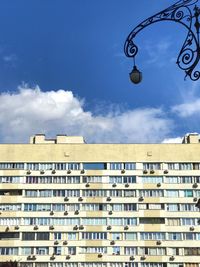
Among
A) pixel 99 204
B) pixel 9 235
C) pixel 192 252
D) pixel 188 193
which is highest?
pixel 188 193

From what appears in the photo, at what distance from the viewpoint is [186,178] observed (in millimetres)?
72875

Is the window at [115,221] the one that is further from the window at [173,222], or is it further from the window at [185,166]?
the window at [185,166]

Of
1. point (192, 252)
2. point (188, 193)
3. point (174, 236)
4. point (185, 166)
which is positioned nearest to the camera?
point (192, 252)

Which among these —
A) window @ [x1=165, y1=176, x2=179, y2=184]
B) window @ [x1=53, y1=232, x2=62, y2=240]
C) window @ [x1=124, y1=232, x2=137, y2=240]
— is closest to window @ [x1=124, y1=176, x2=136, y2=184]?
window @ [x1=165, y1=176, x2=179, y2=184]

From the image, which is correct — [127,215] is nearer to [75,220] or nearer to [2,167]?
[75,220]

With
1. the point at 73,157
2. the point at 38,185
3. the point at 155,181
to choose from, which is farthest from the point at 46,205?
the point at 155,181

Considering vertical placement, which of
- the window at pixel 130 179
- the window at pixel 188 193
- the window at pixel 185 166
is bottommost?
the window at pixel 188 193

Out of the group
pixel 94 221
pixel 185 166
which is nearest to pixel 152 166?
pixel 185 166

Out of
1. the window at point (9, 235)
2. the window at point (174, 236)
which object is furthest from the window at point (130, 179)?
the window at point (9, 235)

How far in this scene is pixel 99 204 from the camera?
71.4m

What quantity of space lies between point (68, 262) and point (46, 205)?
833cm

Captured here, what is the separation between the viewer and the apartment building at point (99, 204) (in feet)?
227

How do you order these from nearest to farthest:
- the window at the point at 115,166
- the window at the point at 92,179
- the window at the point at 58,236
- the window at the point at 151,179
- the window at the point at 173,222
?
the window at the point at 58,236 → the window at the point at 173,222 → the window at the point at 92,179 → the window at the point at 151,179 → the window at the point at 115,166

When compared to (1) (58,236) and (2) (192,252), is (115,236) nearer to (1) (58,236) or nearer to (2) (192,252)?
(1) (58,236)
